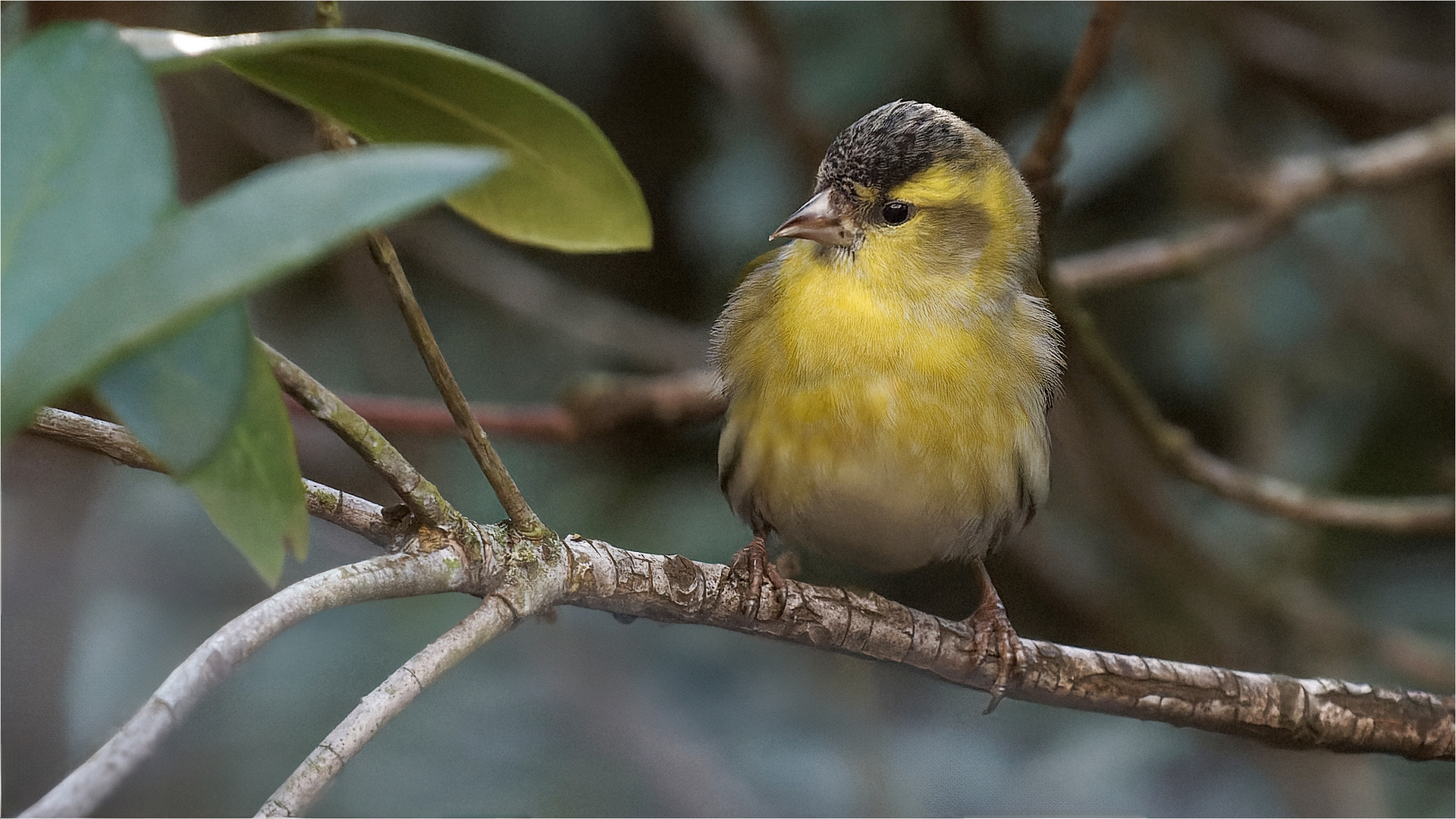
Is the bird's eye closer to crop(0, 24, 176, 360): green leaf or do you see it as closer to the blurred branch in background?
crop(0, 24, 176, 360): green leaf

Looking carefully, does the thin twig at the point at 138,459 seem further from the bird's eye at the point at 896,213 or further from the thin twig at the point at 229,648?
the bird's eye at the point at 896,213

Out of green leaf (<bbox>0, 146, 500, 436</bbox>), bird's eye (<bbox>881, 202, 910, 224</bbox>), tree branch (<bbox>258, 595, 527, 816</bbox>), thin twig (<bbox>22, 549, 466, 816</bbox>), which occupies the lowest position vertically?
tree branch (<bbox>258, 595, 527, 816</bbox>)

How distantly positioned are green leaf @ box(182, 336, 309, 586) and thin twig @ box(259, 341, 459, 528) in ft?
0.20

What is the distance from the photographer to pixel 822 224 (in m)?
1.17

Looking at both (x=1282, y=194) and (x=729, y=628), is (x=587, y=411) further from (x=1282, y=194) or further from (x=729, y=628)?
(x=1282, y=194)

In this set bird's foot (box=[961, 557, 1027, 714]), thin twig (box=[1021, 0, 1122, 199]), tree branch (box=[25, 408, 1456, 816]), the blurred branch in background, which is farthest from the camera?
the blurred branch in background

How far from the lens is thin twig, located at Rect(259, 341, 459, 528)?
561 millimetres

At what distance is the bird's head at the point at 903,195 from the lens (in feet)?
3.90

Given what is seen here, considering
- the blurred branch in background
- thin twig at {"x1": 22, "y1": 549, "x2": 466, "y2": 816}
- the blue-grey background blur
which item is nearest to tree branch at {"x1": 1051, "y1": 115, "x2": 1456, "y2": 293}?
the blue-grey background blur

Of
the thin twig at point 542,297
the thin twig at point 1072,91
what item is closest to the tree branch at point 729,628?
the thin twig at point 1072,91

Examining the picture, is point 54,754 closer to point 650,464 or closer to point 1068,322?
point 650,464

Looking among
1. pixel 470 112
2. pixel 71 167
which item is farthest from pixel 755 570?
pixel 71 167

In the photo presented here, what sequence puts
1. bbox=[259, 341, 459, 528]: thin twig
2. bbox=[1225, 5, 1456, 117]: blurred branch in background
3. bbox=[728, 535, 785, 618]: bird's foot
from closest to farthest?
bbox=[259, 341, 459, 528]: thin twig, bbox=[728, 535, 785, 618]: bird's foot, bbox=[1225, 5, 1456, 117]: blurred branch in background

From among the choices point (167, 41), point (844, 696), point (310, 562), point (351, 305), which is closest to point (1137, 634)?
point (844, 696)
